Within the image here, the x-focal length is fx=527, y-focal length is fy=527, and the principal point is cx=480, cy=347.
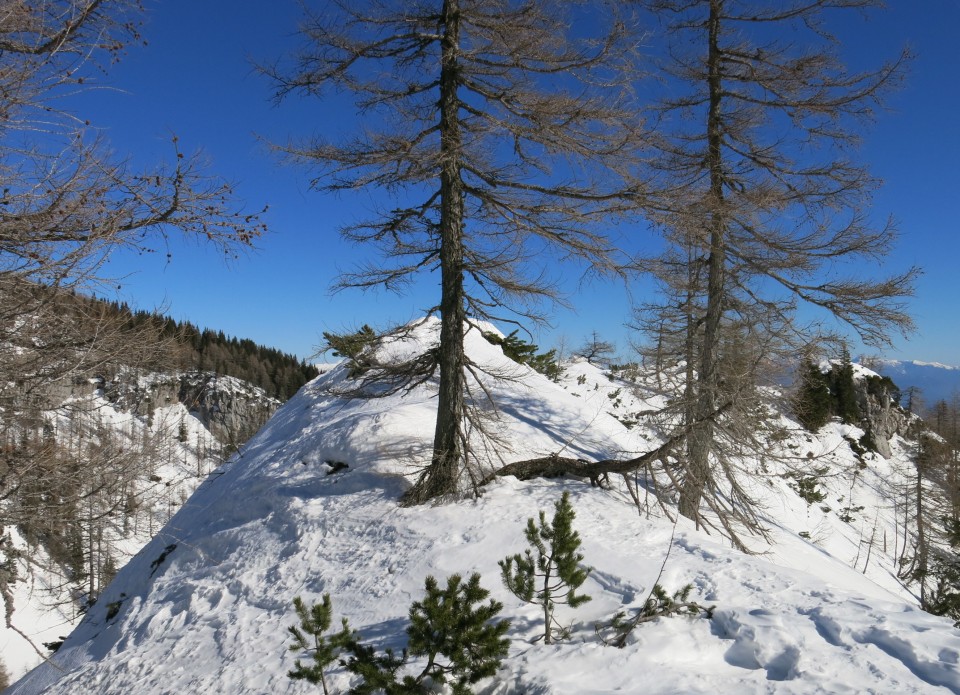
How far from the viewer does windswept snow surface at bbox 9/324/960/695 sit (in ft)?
11.4

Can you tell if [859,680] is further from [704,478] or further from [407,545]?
[407,545]

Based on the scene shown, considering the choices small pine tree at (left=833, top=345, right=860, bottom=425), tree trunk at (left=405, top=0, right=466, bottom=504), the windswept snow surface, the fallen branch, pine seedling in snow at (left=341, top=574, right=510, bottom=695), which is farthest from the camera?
small pine tree at (left=833, top=345, right=860, bottom=425)

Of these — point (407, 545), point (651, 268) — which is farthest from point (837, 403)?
point (407, 545)

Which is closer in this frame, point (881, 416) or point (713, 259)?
point (713, 259)

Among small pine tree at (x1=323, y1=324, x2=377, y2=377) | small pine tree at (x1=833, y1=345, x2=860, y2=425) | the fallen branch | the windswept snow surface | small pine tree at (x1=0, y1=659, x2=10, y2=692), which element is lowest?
small pine tree at (x1=0, y1=659, x2=10, y2=692)

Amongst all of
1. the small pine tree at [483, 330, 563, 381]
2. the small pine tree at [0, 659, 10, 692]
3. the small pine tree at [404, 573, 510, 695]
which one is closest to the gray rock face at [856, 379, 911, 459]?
the small pine tree at [483, 330, 563, 381]

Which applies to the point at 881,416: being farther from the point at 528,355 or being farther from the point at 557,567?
the point at 557,567

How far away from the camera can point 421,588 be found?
5105 mm

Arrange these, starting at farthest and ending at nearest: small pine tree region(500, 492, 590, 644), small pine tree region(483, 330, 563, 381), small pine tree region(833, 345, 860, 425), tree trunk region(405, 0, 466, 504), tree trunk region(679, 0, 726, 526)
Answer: small pine tree region(833, 345, 860, 425)
small pine tree region(483, 330, 563, 381)
tree trunk region(679, 0, 726, 526)
tree trunk region(405, 0, 466, 504)
small pine tree region(500, 492, 590, 644)

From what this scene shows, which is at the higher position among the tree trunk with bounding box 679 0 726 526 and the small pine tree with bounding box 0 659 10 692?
the tree trunk with bounding box 679 0 726 526

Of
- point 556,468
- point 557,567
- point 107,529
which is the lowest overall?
point 107,529

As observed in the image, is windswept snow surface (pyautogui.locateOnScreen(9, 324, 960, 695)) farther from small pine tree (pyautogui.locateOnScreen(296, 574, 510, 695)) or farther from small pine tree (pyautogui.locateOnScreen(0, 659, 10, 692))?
small pine tree (pyautogui.locateOnScreen(0, 659, 10, 692))

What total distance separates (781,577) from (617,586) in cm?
146

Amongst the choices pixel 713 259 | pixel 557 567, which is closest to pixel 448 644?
pixel 557 567
